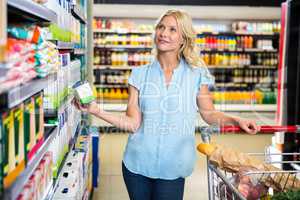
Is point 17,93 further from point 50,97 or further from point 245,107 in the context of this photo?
point 245,107

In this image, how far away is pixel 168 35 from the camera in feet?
7.93

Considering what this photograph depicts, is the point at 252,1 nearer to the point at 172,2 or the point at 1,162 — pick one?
the point at 172,2

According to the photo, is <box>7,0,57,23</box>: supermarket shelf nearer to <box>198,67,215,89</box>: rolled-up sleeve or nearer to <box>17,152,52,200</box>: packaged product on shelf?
<box>17,152,52,200</box>: packaged product on shelf

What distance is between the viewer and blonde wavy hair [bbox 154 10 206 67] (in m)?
2.45

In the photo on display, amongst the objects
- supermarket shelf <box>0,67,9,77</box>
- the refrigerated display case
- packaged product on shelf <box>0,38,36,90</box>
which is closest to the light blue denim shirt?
packaged product on shelf <box>0,38,36,90</box>

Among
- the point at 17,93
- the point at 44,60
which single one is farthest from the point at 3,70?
the point at 44,60

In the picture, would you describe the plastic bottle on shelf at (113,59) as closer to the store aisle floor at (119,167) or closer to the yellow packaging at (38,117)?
the store aisle floor at (119,167)

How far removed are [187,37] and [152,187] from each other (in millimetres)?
887

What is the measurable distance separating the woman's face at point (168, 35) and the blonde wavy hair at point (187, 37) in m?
0.03

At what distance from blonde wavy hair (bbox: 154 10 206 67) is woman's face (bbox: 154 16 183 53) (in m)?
0.03

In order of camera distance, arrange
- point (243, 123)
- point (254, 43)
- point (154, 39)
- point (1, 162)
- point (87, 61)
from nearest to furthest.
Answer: point (1, 162)
point (243, 123)
point (154, 39)
point (87, 61)
point (254, 43)

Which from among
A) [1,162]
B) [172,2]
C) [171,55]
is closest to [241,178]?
[171,55]

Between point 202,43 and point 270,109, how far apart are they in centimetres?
195

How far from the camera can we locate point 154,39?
255cm
